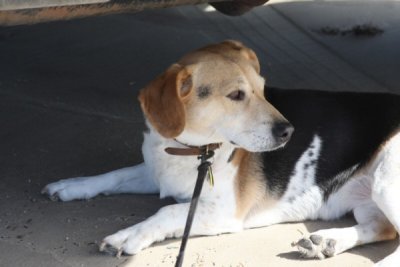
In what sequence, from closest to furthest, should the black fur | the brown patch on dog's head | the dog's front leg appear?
the dog's front leg → the brown patch on dog's head → the black fur

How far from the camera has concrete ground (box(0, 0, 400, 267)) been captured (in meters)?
4.00

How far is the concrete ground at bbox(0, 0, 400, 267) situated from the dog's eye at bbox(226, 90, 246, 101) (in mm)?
750

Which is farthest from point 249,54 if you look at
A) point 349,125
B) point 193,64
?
point 349,125

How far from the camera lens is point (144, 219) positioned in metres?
4.25

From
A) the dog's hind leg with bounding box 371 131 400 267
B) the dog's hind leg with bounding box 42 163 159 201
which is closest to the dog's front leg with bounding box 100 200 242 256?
the dog's hind leg with bounding box 42 163 159 201

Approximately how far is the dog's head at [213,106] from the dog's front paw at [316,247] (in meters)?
0.50

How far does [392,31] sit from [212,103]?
438 cm

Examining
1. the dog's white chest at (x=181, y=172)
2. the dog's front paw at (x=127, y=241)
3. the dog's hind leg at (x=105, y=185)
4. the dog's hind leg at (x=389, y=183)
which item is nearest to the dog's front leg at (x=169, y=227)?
the dog's front paw at (x=127, y=241)

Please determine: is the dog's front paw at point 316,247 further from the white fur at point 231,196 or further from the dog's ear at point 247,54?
the dog's ear at point 247,54

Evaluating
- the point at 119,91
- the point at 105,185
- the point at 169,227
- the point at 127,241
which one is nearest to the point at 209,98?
the point at 169,227

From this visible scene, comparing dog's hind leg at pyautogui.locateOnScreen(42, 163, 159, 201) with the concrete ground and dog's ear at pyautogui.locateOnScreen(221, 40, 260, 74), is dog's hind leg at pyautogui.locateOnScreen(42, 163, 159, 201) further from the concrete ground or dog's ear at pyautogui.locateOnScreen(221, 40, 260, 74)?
dog's ear at pyautogui.locateOnScreen(221, 40, 260, 74)

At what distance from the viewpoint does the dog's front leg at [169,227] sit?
3896 millimetres

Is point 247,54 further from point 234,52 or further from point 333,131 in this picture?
point 333,131

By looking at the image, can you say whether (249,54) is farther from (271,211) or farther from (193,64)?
(271,211)
